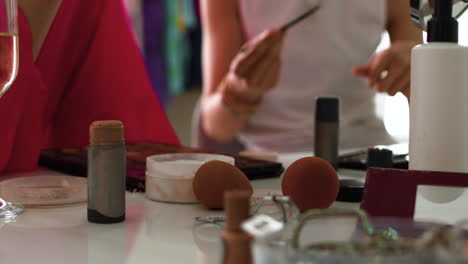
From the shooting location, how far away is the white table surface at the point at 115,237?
41cm

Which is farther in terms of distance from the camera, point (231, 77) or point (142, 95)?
point (231, 77)

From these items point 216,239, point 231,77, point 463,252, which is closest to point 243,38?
point 231,77

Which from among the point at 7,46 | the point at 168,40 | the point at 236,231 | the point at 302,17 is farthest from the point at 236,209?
the point at 168,40

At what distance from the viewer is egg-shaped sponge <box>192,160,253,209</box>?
0.52 metres

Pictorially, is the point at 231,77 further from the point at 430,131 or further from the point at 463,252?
the point at 463,252

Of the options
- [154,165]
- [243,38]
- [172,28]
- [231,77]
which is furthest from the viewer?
[172,28]

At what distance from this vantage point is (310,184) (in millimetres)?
499

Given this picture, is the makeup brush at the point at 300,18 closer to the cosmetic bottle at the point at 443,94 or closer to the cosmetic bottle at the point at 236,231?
the cosmetic bottle at the point at 443,94

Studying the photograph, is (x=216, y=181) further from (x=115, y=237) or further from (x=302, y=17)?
(x=302, y=17)

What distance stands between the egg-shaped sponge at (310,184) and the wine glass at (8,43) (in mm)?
250

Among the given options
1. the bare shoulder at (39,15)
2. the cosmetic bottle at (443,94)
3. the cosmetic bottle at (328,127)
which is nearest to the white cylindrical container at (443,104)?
the cosmetic bottle at (443,94)

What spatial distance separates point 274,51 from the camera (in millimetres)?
1050

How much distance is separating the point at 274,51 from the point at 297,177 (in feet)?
1.89

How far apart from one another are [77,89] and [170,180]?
1.31 feet
